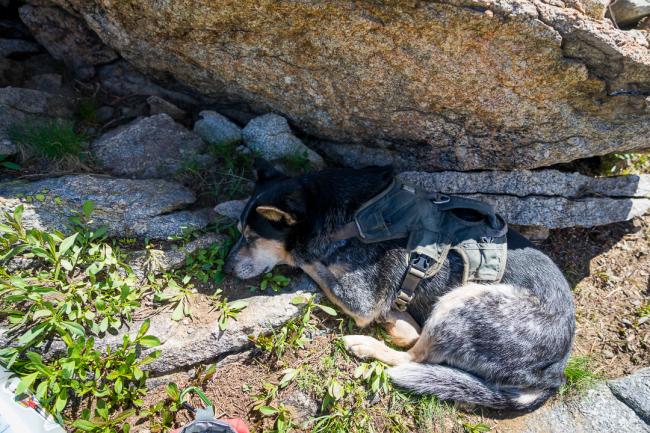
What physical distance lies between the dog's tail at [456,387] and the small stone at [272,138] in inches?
99.7

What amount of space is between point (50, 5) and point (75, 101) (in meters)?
1.07

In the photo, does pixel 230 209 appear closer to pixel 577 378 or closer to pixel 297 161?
pixel 297 161

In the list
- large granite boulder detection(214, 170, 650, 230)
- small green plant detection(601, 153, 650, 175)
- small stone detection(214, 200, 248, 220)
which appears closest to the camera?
small stone detection(214, 200, 248, 220)

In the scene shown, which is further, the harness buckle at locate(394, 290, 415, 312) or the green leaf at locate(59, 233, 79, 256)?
the harness buckle at locate(394, 290, 415, 312)

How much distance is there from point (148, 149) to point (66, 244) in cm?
143

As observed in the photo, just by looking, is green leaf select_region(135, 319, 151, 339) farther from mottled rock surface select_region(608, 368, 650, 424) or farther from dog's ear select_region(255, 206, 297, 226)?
mottled rock surface select_region(608, 368, 650, 424)

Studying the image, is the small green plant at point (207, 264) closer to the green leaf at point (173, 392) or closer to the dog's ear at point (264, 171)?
the dog's ear at point (264, 171)

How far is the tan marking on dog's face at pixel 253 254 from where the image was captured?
13.1 ft

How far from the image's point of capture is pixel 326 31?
12.3 ft

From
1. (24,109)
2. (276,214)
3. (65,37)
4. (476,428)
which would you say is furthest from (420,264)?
(65,37)

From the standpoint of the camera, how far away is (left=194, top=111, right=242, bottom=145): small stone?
15.6ft

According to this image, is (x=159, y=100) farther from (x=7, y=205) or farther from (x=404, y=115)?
(x=404, y=115)

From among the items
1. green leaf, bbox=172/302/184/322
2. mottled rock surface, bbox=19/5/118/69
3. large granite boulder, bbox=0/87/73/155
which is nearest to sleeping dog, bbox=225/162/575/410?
green leaf, bbox=172/302/184/322

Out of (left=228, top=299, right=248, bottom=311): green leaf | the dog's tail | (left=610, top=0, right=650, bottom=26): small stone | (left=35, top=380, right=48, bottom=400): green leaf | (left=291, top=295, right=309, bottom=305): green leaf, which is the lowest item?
the dog's tail
